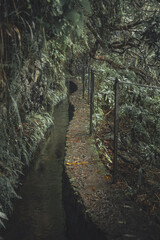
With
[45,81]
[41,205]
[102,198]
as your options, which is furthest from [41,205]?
[45,81]

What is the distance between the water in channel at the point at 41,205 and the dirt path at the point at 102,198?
62 centimetres

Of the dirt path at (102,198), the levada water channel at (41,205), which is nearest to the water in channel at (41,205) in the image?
the levada water channel at (41,205)

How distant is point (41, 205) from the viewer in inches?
158

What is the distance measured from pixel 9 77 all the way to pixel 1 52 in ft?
1.47

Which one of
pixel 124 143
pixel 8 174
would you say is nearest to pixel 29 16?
pixel 8 174

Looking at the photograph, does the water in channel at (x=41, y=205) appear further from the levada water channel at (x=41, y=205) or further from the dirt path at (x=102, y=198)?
the dirt path at (x=102, y=198)

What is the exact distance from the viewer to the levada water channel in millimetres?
3424


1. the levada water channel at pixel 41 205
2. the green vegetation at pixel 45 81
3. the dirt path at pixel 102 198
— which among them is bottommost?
the levada water channel at pixel 41 205

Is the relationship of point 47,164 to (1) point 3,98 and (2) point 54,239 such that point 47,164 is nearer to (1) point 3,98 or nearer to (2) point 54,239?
(2) point 54,239

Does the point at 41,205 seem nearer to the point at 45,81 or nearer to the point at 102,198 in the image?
the point at 102,198

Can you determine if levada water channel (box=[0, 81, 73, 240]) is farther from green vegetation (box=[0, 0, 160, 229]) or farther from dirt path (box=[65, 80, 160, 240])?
dirt path (box=[65, 80, 160, 240])

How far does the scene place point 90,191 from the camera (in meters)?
3.21

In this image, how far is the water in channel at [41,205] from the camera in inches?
135

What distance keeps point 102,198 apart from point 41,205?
1.36 meters
